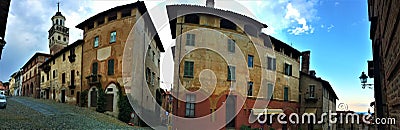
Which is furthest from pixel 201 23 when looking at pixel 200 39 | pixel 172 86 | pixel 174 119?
pixel 174 119

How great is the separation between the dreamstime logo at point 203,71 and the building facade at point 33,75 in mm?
27788

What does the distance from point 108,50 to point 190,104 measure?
8.66 m

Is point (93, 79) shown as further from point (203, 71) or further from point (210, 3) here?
point (210, 3)

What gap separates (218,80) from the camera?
24641 millimetres

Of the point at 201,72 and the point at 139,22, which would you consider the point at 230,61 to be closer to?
the point at 201,72

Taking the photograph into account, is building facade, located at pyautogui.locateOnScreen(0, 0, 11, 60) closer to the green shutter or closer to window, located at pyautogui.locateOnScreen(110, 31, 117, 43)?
the green shutter

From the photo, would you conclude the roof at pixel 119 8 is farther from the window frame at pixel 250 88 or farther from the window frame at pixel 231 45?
the window frame at pixel 250 88

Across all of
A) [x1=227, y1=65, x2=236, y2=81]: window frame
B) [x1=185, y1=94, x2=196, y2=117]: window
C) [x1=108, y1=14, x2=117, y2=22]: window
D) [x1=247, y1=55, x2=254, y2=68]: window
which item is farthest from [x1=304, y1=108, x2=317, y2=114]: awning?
[x1=108, y1=14, x2=117, y2=22]: window

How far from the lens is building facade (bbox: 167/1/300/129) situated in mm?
23453

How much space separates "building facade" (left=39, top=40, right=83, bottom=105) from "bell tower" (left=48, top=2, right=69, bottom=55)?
31.7 ft

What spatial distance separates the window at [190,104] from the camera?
23.0m

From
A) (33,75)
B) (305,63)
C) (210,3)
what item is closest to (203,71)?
(210,3)

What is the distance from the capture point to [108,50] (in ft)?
86.8

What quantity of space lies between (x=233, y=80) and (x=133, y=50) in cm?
830
